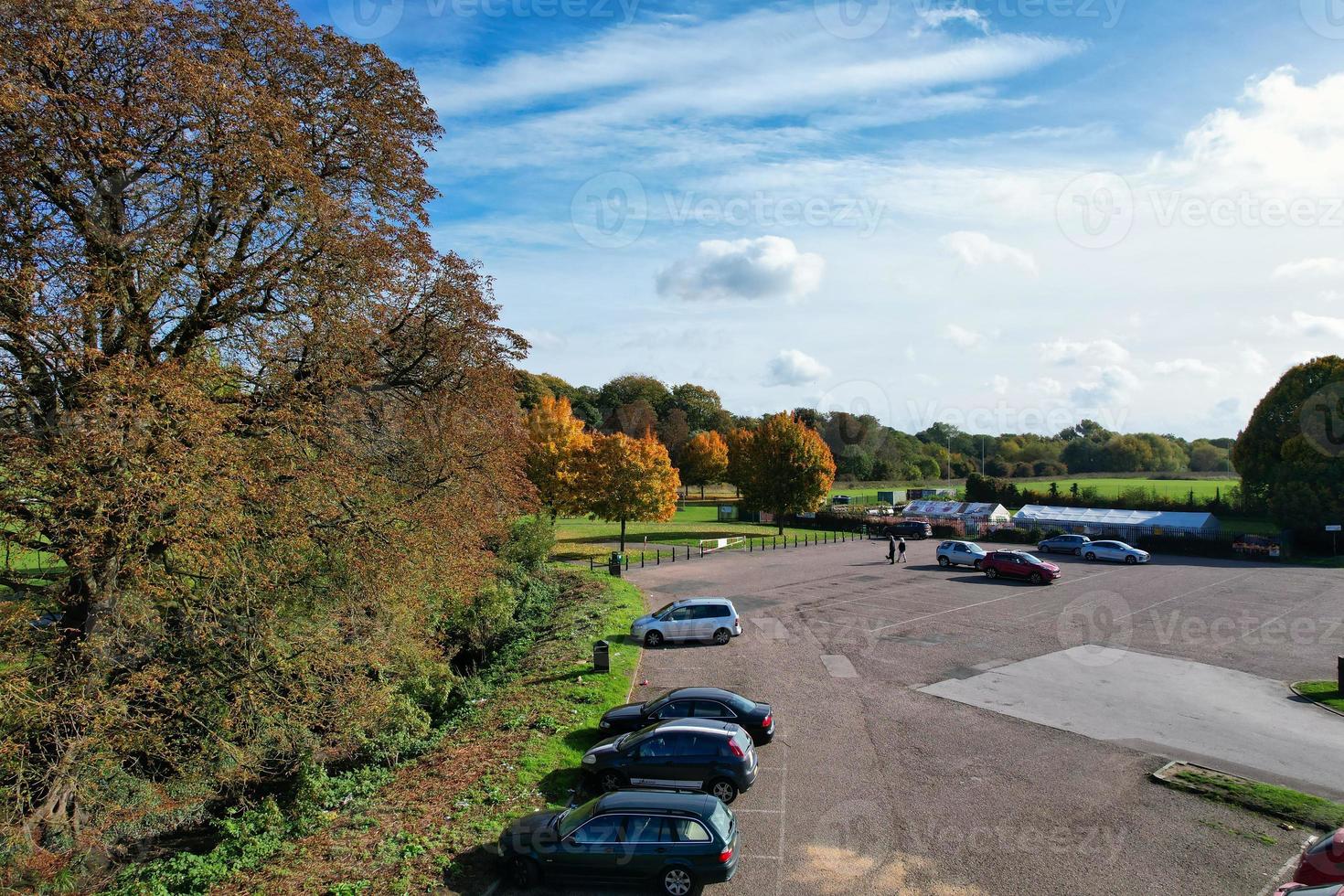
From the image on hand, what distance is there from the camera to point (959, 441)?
156m

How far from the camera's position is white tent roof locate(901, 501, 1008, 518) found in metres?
57.8

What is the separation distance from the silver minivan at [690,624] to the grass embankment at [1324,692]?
14.3 m

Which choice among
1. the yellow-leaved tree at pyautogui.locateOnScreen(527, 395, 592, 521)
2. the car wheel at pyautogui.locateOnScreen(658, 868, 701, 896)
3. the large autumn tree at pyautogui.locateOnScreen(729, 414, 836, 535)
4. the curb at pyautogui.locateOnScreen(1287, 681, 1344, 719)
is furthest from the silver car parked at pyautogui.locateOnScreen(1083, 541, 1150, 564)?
the car wheel at pyautogui.locateOnScreen(658, 868, 701, 896)

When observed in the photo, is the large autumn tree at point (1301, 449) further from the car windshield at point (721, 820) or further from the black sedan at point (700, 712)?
the car windshield at point (721, 820)

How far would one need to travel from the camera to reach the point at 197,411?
387 inches

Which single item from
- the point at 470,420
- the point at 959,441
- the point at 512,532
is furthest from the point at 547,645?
the point at 959,441

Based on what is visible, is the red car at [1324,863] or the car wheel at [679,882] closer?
the red car at [1324,863]

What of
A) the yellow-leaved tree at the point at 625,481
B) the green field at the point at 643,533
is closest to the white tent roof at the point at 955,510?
the green field at the point at 643,533

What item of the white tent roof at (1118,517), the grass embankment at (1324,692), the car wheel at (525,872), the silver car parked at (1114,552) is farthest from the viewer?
the white tent roof at (1118,517)

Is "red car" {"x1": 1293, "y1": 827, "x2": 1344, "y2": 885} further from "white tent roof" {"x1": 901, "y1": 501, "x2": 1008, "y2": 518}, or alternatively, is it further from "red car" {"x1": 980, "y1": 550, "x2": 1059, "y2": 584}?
"white tent roof" {"x1": 901, "y1": 501, "x2": 1008, "y2": 518}

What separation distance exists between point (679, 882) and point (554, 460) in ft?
118

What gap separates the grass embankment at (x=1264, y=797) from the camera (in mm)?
11555

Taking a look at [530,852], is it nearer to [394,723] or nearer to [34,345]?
[394,723]

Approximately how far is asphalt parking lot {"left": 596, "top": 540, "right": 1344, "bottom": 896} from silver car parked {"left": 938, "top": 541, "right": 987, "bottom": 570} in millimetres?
5519
